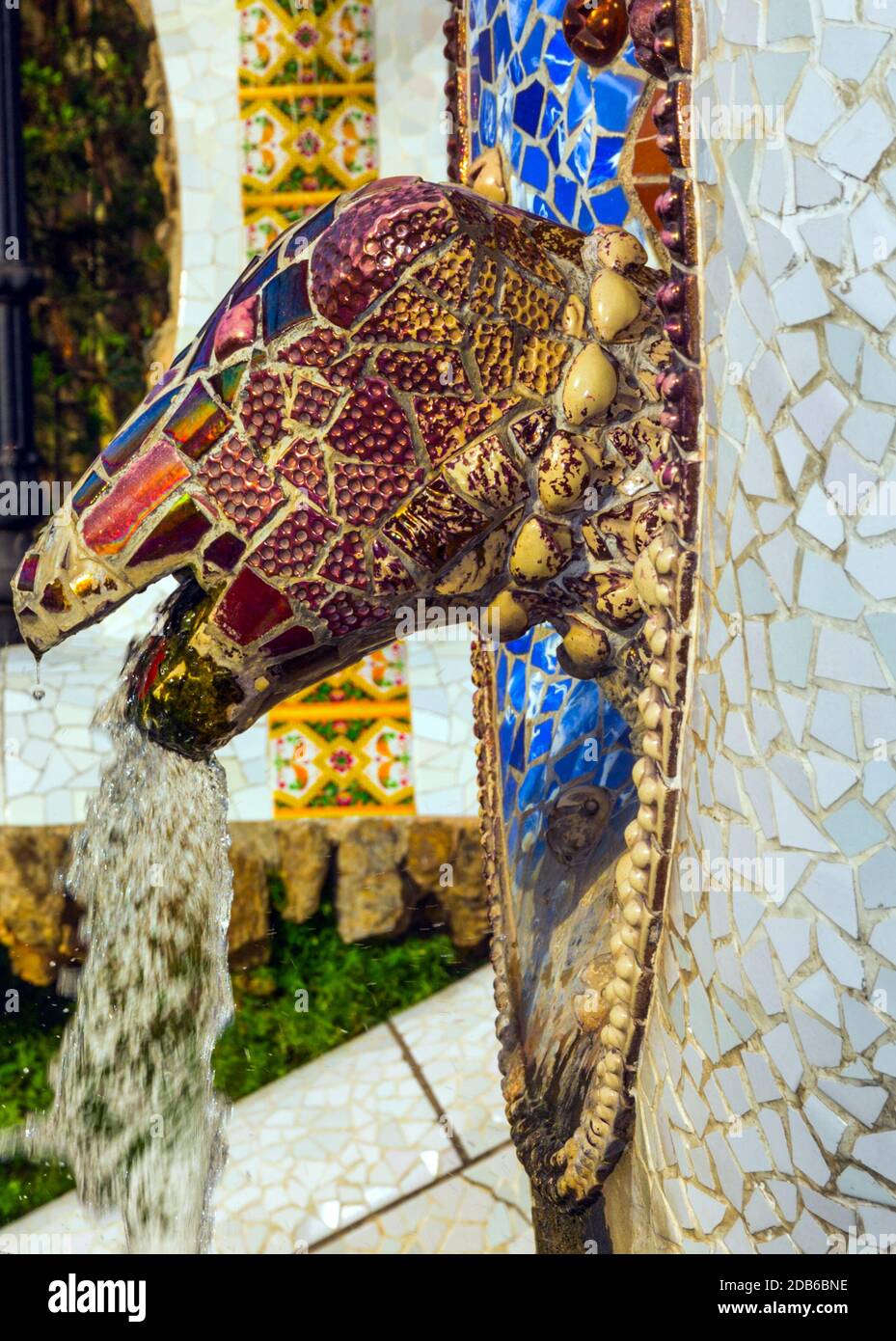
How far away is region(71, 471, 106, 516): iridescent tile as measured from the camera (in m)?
1.18

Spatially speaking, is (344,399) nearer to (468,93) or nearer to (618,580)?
(618,580)

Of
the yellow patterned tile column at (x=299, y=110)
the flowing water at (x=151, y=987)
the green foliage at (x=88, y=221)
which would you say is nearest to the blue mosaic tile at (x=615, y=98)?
the flowing water at (x=151, y=987)

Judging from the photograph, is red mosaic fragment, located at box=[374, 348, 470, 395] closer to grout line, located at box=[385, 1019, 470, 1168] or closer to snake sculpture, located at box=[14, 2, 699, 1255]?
snake sculpture, located at box=[14, 2, 699, 1255]

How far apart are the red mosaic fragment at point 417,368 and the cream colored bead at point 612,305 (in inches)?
4.2

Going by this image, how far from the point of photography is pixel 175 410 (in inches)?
45.8

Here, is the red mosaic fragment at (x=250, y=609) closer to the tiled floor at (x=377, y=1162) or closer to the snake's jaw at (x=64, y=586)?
the snake's jaw at (x=64, y=586)

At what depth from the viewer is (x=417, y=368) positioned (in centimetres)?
112

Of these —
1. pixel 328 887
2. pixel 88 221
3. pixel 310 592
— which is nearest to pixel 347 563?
pixel 310 592

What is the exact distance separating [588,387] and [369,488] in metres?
0.17

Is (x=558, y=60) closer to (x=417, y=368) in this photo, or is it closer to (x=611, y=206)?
(x=611, y=206)

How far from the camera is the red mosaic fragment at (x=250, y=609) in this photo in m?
1.15

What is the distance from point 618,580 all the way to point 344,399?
245 mm

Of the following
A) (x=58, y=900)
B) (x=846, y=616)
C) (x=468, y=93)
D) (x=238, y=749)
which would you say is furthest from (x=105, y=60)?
(x=846, y=616)

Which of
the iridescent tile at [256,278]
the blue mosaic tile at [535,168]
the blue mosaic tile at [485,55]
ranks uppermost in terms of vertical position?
the blue mosaic tile at [485,55]
